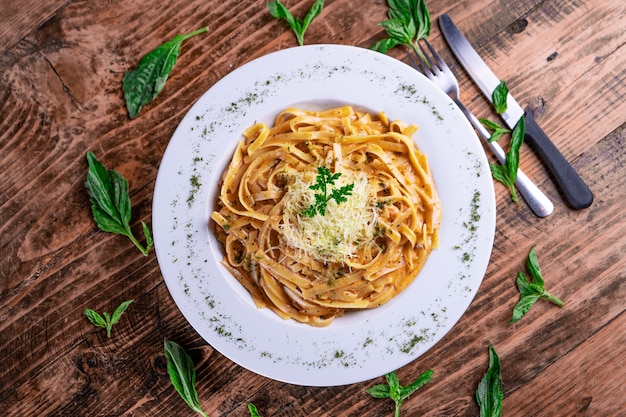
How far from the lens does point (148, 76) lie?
3584 mm

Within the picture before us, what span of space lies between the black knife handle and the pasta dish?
0.89m

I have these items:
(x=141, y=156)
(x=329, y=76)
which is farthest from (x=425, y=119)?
(x=141, y=156)

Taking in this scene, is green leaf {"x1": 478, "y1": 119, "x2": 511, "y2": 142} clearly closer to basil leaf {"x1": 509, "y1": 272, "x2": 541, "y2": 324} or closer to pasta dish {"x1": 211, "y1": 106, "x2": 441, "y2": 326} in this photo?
pasta dish {"x1": 211, "y1": 106, "x2": 441, "y2": 326}

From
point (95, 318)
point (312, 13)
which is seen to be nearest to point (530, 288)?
point (312, 13)

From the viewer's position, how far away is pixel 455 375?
357 centimetres

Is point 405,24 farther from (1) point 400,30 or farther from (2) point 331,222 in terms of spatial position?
(2) point 331,222

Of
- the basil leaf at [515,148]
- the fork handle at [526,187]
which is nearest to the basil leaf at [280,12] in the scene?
the fork handle at [526,187]

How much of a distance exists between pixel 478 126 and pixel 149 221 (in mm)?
2067

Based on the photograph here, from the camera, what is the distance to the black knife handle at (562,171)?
3482mm

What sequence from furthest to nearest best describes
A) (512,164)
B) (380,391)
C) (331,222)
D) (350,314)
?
(380,391)
(512,164)
(350,314)
(331,222)

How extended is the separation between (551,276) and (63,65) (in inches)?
129

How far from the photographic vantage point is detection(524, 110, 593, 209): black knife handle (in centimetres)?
348

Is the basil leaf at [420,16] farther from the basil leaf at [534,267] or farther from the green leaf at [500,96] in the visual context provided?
the basil leaf at [534,267]

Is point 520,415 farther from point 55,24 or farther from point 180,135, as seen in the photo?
point 55,24
